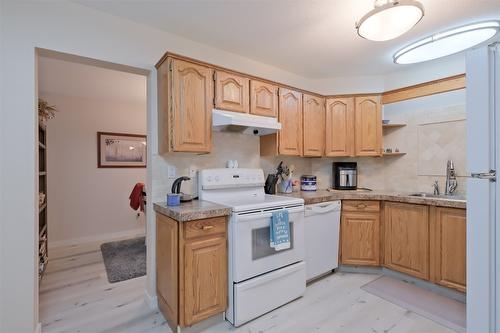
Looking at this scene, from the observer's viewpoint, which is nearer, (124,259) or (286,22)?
(286,22)

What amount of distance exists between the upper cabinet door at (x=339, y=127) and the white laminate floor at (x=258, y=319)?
5.04 feet

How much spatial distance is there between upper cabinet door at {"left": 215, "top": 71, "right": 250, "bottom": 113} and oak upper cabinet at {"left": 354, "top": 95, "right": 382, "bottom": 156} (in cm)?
158

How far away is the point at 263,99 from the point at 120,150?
3.17 meters

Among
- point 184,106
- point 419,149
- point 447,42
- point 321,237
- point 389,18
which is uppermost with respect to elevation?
point 447,42

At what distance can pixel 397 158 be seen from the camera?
316 centimetres

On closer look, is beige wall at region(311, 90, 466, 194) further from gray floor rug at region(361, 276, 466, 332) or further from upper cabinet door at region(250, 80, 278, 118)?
upper cabinet door at region(250, 80, 278, 118)

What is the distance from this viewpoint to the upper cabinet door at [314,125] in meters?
3.00

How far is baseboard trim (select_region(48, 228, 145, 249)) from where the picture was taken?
12.6ft

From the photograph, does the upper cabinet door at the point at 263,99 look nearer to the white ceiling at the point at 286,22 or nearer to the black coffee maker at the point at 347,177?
the white ceiling at the point at 286,22

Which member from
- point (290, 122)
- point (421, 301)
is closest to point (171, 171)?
point (290, 122)

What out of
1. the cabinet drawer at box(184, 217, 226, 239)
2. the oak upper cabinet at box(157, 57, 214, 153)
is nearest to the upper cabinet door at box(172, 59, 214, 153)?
the oak upper cabinet at box(157, 57, 214, 153)

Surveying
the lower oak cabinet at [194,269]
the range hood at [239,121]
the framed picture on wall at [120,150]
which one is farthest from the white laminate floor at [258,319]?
the framed picture on wall at [120,150]

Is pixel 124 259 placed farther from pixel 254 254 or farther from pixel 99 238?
pixel 254 254

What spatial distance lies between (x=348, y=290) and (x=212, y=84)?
7.99 ft
